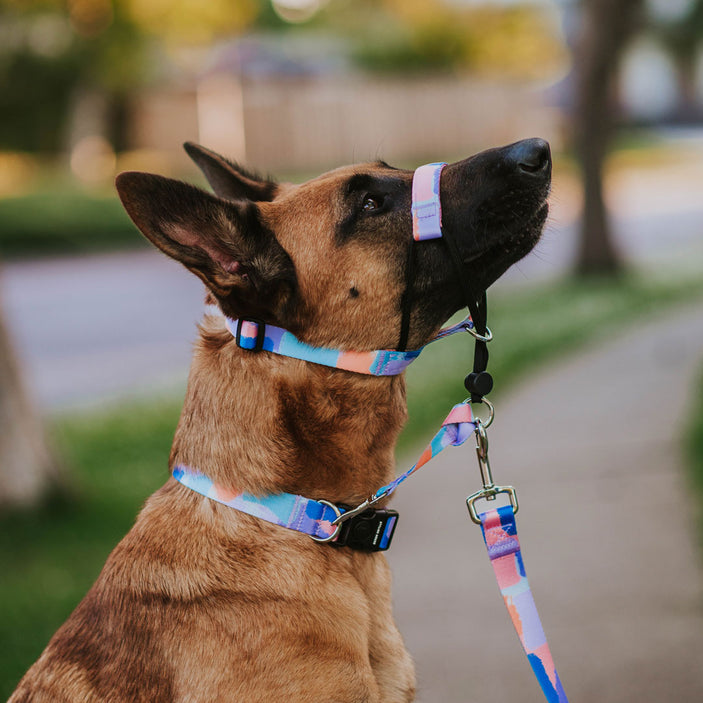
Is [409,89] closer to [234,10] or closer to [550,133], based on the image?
[550,133]

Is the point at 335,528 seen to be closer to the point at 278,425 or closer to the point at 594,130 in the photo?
the point at 278,425

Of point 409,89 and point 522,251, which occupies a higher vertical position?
point 409,89

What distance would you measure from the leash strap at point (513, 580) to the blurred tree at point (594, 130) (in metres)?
10.0

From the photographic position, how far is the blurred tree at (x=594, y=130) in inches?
450

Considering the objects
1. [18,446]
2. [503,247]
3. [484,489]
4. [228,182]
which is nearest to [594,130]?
[18,446]

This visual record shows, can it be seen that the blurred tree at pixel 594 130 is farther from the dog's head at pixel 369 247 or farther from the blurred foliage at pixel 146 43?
the blurred foliage at pixel 146 43

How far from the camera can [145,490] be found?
585cm

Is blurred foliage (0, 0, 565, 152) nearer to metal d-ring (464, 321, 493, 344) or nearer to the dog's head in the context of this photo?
the dog's head

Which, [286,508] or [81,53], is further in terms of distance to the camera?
[81,53]

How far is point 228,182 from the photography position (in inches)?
121

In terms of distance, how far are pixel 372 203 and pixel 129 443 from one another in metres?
4.70

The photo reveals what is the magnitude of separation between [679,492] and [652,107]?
4655 centimetres

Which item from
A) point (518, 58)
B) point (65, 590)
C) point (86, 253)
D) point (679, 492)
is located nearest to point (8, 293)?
point (86, 253)

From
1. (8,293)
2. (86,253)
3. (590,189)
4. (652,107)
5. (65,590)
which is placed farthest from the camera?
(652,107)
